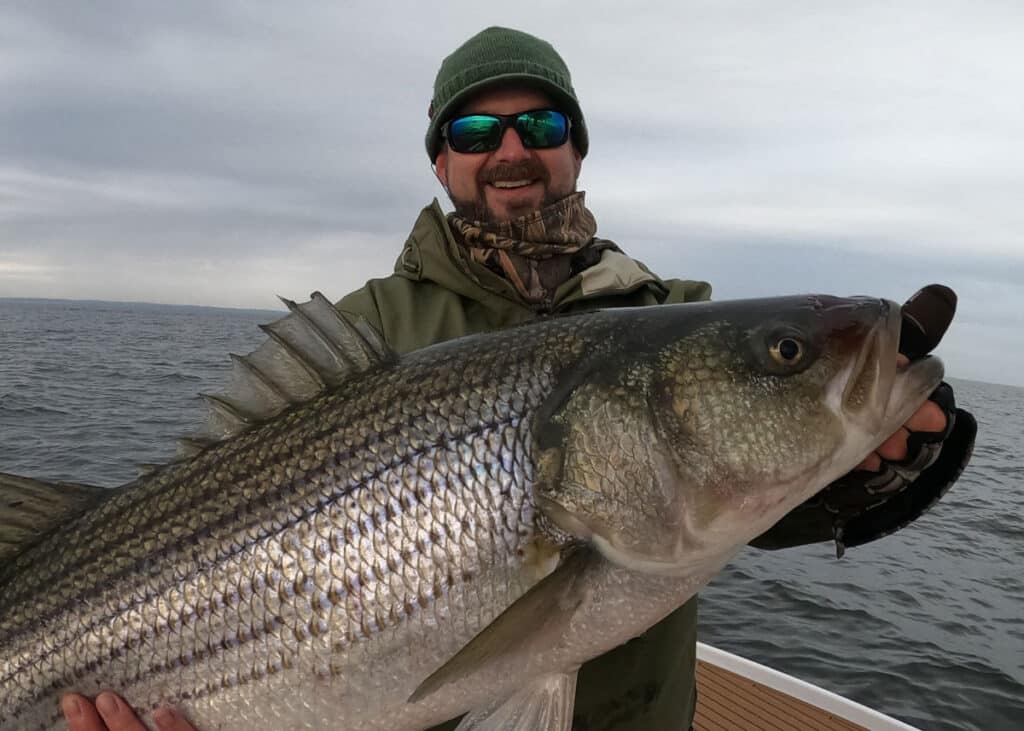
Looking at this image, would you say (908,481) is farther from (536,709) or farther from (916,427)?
(536,709)

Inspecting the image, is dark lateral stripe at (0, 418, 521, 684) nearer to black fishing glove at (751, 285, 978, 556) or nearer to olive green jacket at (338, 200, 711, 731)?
olive green jacket at (338, 200, 711, 731)

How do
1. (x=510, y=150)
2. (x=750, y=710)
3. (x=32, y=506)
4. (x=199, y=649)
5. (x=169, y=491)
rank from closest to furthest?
1. (x=199, y=649)
2. (x=169, y=491)
3. (x=32, y=506)
4. (x=510, y=150)
5. (x=750, y=710)

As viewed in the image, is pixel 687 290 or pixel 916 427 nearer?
pixel 916 427

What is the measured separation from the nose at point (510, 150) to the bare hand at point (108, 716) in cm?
260

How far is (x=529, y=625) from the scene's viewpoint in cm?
205

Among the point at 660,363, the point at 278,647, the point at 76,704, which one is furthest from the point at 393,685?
the point at 660,363

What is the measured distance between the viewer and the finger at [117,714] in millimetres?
2314

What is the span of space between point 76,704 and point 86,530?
1.94ft

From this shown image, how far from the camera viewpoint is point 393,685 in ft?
7.08

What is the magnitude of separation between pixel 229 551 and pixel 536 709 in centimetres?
111

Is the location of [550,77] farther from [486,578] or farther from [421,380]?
[486,578]

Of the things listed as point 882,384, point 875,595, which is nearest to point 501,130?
point 882,384

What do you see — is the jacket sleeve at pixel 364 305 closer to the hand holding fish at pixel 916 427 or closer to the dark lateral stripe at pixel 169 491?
the dark lateral stripe at pixel 169 491

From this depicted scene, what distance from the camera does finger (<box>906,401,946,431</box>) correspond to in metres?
2.30
